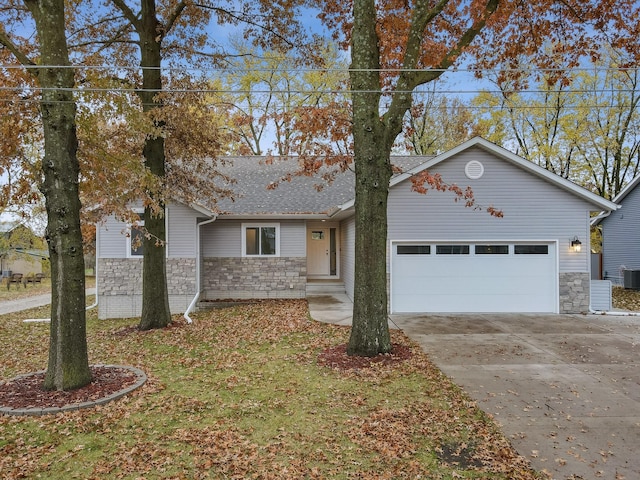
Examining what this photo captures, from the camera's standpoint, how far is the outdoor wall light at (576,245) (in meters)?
12.0

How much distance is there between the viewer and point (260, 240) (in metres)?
15.3

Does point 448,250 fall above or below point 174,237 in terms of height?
below

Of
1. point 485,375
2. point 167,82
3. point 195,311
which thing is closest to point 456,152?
point 485,375

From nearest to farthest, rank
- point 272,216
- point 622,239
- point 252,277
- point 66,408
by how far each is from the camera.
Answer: point 66,408 → point 272,216 → point 252,277 → point 622,239

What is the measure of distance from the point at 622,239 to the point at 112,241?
2158 cm

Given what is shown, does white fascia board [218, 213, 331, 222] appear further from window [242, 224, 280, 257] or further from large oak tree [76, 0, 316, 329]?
large oak tree [76, 0, 316, 329]

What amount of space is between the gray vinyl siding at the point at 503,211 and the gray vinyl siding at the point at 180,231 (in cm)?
625

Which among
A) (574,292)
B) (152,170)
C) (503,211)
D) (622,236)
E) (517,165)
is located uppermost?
(517,165)

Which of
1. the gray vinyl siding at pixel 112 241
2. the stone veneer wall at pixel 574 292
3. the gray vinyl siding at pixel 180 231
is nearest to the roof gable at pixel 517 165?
the stone veneer wall at pixel 574 292

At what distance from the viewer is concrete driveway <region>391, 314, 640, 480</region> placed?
421 centimetres

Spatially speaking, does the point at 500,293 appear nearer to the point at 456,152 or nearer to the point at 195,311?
the point at 456,152

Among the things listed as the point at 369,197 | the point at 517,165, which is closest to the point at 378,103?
the point at 369,197

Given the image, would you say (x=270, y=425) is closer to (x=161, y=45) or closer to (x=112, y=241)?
(x=161, y=45)

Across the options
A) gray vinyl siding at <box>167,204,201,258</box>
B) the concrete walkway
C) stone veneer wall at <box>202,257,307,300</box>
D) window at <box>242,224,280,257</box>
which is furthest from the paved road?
the concrete walkway
